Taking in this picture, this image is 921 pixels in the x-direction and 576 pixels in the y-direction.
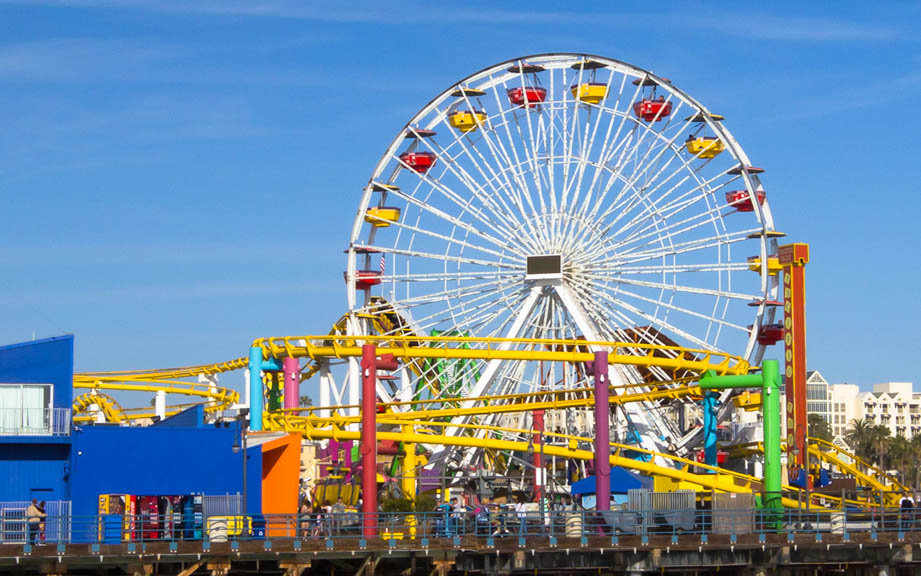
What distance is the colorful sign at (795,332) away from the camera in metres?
71.4

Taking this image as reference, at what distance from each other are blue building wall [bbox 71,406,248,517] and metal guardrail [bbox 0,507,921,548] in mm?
1025

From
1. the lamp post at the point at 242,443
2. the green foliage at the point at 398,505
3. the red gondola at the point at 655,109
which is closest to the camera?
the lamp post at the point at 242,443

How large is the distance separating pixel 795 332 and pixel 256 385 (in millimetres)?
25654

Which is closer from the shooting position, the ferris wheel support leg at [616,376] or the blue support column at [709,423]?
the blue support column at [709,423]

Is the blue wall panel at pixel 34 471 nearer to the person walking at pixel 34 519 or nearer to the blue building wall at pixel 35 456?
the blue building wall at pixel 35 456

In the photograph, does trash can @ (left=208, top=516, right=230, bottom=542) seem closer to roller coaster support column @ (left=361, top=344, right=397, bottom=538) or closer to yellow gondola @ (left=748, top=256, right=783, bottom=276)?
roller coaster support column @ (left=361, top=344, right=397, bottom=538)

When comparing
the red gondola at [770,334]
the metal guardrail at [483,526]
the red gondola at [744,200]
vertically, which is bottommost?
the metal guardrail at [483,526]

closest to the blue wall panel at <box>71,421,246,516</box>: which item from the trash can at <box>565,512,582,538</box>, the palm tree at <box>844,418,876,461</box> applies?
the trash can at <box>565,512,582,538</box>

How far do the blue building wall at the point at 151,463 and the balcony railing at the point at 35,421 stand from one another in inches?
33.3

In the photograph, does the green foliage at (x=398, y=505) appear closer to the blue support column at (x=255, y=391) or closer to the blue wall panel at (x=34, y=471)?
the blue support column at (x=255, y=391)

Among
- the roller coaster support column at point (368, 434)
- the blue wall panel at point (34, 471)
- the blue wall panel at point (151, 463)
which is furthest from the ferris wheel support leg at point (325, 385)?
the blue wall panel at point (34, 471)

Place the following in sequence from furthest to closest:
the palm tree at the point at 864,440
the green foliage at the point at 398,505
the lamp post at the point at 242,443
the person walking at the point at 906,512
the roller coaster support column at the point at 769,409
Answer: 1. the palm tree at the point at 864,440
2. the green foliage at the point at 398,505
3. the roller coaster support column at the point at 769,409
4. the person walking at the point at 906,512
5. the lamp post at the point at 242,443

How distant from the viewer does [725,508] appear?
1916 inches

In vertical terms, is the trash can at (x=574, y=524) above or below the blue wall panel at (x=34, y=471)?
below
